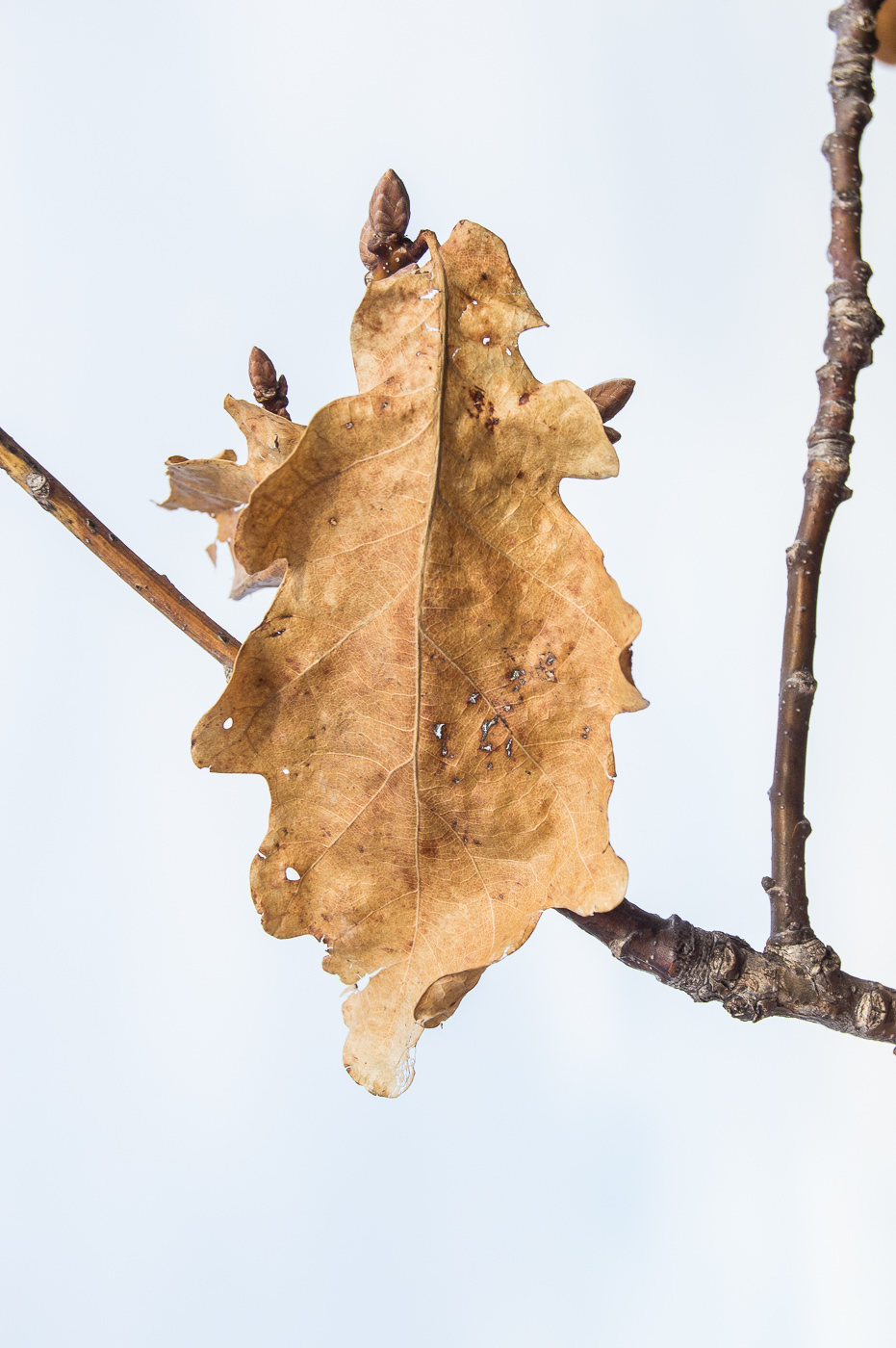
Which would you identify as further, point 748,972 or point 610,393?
point 748,972

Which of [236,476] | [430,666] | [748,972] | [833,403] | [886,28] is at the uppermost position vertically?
[886,28]

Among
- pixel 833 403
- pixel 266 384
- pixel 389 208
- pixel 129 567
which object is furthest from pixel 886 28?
pixel 129 567

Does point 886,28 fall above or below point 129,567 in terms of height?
above

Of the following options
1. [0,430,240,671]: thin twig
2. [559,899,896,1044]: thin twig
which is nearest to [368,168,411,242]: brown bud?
[0,430,240,671]: thin twig

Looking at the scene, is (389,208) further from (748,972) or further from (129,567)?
(748,972)

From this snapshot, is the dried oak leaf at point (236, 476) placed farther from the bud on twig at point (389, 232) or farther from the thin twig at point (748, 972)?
the thin twig at point (748, 972)

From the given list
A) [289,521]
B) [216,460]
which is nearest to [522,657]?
[289,521]

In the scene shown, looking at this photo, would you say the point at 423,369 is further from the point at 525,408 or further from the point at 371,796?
the point at 371,796
